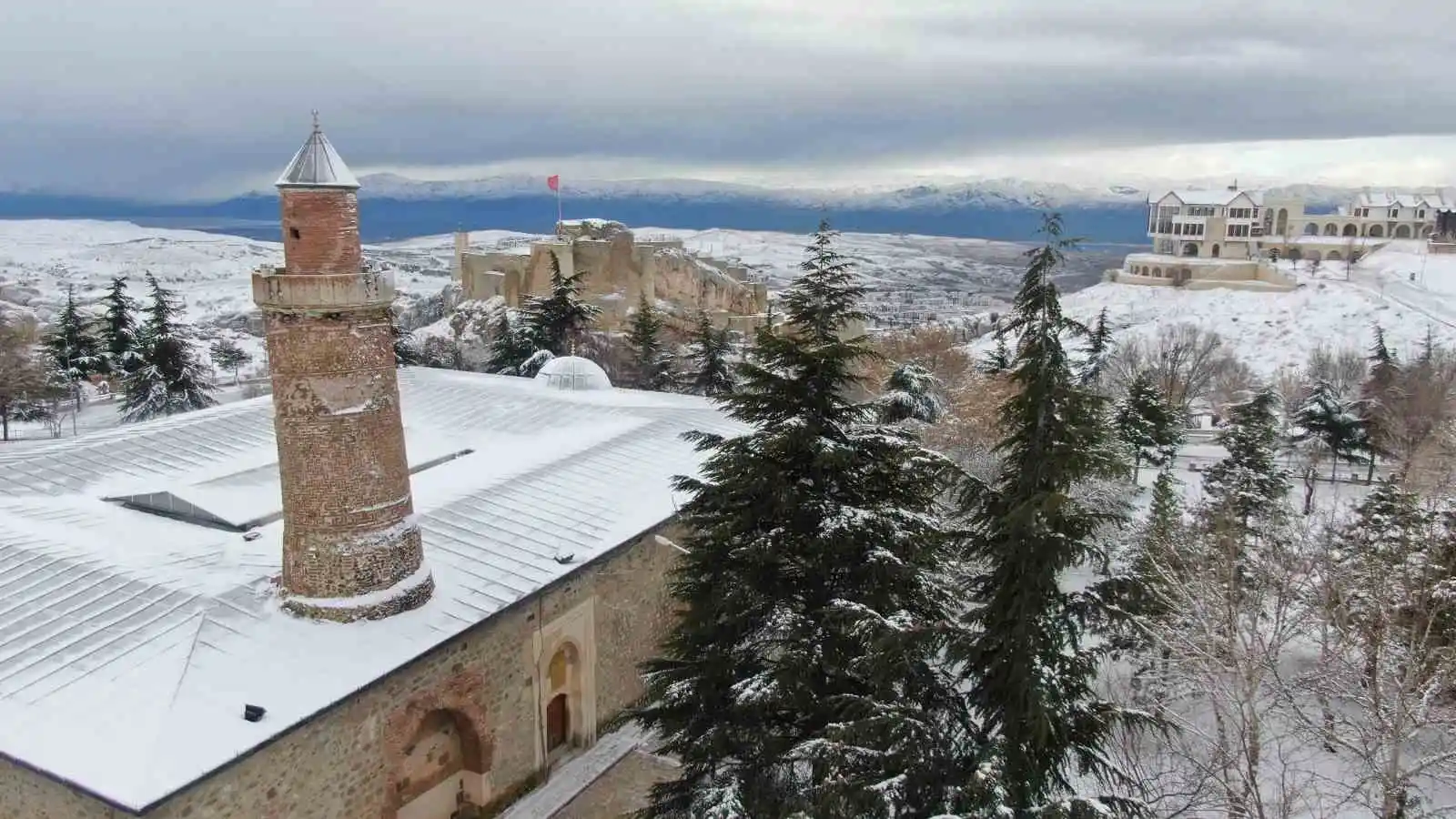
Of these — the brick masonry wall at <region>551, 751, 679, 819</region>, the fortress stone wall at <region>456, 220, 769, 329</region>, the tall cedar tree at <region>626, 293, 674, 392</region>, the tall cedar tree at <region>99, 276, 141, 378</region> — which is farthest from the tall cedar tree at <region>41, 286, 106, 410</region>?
the brick masonry wall at <region>551, 751, 679, 819</region>

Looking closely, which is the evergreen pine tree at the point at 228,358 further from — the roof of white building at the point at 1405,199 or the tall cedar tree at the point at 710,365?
the roof of white building at the point at 1405,199

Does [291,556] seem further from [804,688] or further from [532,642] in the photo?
[804,688]

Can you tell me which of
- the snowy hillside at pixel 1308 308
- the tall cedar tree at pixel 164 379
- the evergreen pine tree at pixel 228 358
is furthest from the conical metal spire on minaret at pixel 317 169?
the snowy hillside at pixel 1308 308

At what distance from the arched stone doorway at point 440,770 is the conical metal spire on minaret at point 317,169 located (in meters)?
7.02

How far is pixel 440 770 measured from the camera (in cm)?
1295

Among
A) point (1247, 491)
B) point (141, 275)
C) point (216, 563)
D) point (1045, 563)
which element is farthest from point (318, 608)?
point (141, 275)

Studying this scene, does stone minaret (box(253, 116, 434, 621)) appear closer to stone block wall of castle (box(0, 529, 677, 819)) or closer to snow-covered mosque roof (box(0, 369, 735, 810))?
snow-covered mosque roof (box(0, 369, 735, 810))

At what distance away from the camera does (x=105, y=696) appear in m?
9.77

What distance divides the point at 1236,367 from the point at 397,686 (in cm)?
5111

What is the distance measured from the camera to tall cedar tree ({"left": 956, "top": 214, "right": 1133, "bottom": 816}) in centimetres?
816

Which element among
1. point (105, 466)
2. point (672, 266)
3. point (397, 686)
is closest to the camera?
point (397, 686)

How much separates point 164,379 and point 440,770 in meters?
30.1

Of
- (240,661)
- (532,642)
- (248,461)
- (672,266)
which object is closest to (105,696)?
(240,661)

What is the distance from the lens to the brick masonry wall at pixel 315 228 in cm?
1109
